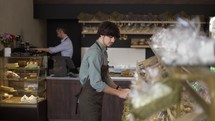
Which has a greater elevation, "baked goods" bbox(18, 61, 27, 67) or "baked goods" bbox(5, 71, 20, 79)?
"baked goods" bbox(18, 61, 27, 67)

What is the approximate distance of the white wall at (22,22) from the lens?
19.4ft

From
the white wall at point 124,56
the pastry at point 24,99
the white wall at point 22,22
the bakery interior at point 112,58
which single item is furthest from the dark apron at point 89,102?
the white wall at point 124,56

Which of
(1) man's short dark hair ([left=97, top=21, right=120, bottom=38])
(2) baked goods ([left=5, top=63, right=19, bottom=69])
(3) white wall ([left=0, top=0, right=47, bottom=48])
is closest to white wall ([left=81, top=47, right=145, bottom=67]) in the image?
(3) white wall ([left=0, top=0, right=47, bottom=48])

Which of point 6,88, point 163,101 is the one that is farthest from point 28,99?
point 163,101

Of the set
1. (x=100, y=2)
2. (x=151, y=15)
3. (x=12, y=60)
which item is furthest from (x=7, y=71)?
(x=151, y=15)

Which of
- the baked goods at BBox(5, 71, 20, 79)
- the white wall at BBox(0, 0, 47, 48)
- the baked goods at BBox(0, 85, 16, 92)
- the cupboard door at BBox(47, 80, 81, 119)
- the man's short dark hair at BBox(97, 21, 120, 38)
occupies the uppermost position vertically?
the white wall at BBox(0, 0, 47, 48)

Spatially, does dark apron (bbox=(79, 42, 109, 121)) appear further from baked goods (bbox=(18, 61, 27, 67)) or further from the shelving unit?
baked goods (bbox=(18, 61, 27, 67))

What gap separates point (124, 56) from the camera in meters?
7.95

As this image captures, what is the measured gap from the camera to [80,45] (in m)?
8.44

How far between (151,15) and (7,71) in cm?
341

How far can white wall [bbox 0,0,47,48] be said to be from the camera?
19.4 ft

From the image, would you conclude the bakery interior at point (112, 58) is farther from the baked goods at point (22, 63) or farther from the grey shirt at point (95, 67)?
the grey shirt at point (95, 67)

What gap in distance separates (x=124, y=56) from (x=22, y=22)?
2507 mm

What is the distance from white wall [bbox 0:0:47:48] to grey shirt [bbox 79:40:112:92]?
3.03 m
